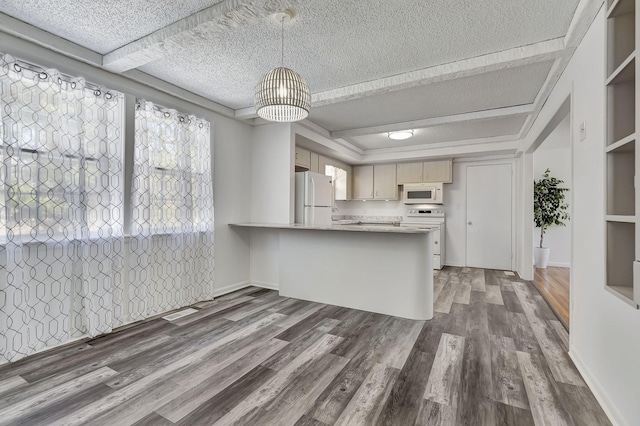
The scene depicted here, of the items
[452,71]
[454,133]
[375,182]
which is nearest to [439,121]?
[454,133]

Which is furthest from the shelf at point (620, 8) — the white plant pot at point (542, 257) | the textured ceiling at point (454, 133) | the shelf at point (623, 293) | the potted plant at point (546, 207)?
the white plant pot at point (542, 257)

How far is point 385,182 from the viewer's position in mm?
6535

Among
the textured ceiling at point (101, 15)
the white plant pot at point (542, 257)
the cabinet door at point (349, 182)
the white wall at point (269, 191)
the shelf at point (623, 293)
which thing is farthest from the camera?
the cabinet door at point (349, 182)

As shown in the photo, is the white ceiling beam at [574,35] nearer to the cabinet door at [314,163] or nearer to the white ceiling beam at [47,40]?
the cabinet door at [314,163]

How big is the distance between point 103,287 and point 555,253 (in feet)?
25.4

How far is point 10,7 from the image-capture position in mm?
2033

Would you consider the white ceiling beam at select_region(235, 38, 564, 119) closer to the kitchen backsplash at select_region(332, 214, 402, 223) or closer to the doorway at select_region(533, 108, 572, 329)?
the kitchen backsplash at select_region(332, 214, 402, 223)

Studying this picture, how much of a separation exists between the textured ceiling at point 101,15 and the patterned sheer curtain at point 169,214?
0.80m

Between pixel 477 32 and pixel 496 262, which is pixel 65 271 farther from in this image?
pixel 496 262

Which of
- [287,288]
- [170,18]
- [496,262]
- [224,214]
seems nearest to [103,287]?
[224,214]

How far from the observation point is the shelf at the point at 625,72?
1463 millimetres

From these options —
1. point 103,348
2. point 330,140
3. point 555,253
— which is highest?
point 330,140

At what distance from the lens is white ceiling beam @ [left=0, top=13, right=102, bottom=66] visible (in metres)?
2.13

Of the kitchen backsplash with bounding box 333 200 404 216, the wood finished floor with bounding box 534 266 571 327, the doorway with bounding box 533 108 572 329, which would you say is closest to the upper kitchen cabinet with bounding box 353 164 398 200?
the kitchen backsplash with bounding box 333 200 404 216
